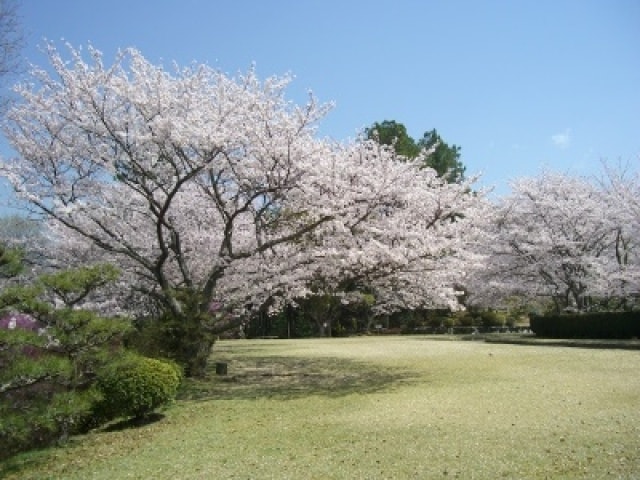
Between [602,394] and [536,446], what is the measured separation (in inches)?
152

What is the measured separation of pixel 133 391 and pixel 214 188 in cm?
527

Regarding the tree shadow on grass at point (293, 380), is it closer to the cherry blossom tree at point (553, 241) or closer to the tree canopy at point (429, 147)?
the cherry blossom tree at point (553, 241)

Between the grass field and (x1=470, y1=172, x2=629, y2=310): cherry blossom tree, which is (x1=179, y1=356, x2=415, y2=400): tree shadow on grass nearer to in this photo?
the grass field

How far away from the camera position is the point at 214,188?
12344mm

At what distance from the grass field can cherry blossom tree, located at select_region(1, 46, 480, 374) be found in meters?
2.68

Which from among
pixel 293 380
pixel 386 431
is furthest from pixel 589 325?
pixel 386 431

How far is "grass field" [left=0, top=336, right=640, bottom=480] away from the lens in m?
5.64

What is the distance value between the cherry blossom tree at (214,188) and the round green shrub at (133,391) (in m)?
3.62

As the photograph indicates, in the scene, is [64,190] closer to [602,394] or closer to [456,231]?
[456,231]

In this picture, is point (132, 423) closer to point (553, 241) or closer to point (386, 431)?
point (386, 431)

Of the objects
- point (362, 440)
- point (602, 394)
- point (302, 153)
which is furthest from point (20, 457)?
point (602, 394)

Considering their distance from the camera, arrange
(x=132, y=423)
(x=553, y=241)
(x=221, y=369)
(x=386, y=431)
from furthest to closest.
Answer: (x=553, y=241) < (x=221, y=369) < (x=132, y=423) < (x=386, y=431)

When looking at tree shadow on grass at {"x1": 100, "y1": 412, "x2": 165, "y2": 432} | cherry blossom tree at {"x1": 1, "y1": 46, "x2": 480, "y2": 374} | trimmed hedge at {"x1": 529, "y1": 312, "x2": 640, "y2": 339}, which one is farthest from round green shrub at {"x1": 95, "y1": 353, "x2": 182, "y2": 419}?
trimmed hedge at {"x1": 529, "y1": 312, "x2": 640, "y2": 339}

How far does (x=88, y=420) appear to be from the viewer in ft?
29.3
